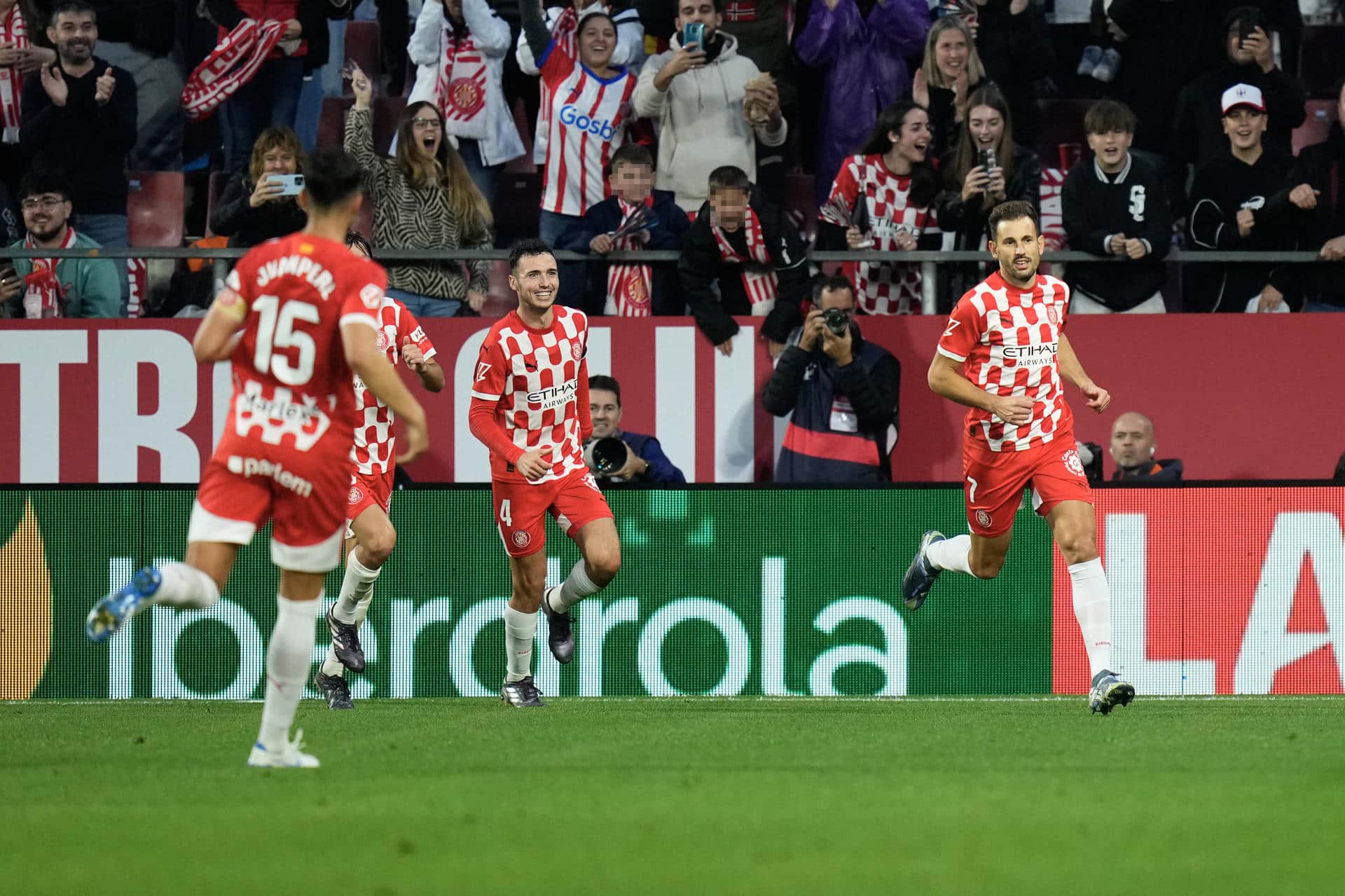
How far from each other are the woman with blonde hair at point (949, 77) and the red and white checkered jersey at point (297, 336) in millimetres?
7614

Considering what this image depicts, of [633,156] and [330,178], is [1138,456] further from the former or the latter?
[330,178]

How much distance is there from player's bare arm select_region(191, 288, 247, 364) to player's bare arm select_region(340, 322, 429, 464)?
39cm

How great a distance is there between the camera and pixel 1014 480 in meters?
9.45

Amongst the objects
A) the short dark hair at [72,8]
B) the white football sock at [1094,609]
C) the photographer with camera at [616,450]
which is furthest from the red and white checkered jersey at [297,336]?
the short dark hair at [72,8]

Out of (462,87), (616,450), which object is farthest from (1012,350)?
(462,87)

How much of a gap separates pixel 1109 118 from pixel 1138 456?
2.41 metres

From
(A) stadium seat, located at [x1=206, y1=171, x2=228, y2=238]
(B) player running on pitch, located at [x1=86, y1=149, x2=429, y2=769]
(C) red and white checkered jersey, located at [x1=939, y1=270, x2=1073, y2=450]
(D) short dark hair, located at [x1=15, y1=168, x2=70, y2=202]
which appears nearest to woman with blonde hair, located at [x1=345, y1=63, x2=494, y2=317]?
(A) stadium seat, located at [x1=206, y1=171, x2=228, y2=238]

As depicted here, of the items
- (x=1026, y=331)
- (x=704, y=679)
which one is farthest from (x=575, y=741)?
(x=704, y=679)

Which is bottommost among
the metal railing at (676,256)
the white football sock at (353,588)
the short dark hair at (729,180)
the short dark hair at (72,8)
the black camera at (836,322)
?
the white football sock at (353,588)

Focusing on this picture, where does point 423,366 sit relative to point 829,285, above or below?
below

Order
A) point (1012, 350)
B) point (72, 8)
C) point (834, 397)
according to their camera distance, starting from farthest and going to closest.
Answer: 1. point (72, 8)
2. point (834, 397)
3. point (1012, 350)

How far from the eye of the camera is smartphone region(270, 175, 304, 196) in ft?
37.3

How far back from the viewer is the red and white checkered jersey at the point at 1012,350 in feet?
30.7

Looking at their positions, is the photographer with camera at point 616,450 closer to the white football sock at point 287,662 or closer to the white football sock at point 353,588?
the white football sock at point 353,588
